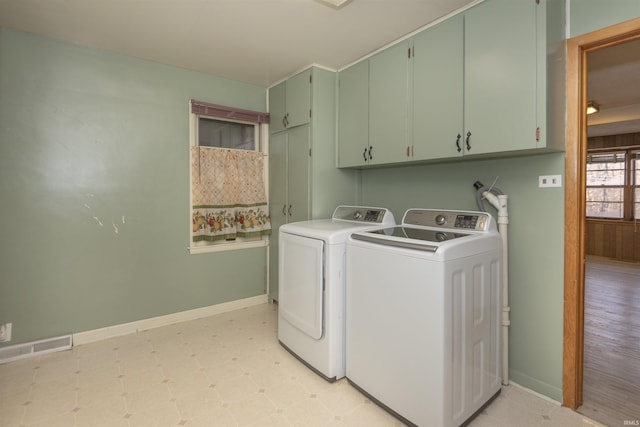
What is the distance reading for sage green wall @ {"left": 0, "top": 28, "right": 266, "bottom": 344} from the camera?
245 cm

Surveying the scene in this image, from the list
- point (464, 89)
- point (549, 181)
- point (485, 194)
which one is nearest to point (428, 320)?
point (485, 194)

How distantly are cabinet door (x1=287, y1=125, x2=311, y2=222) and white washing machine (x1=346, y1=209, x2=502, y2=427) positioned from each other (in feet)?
3.88

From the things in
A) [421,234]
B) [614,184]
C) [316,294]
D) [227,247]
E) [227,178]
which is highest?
[614,184]

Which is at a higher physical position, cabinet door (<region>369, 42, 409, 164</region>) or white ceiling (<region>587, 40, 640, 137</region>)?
white ceiling (<region>587, 40, 640, 137</region>)

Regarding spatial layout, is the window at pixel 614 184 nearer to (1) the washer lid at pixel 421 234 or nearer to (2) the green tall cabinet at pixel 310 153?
(2) the green tall cabinet at pixel 310 153

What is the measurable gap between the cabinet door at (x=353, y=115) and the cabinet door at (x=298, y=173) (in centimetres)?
34

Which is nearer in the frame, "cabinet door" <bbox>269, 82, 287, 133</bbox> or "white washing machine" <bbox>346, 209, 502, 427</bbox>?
"white washing machine" <bbox>346, 209, 502, 427</bbox>

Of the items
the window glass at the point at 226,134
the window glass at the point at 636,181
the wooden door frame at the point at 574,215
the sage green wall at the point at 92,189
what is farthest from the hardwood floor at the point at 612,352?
the window glass at the point at 226,134

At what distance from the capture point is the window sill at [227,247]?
10.6 ft

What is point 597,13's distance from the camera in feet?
5.82

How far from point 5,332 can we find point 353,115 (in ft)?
10.8

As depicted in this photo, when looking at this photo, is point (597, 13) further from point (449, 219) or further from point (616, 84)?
point (616, 84)

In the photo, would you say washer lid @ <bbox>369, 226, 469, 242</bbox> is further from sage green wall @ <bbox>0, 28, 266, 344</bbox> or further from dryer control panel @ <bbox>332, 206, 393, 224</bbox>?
sage green wall @ <bbox>0, 28, 266, 344</bbox>

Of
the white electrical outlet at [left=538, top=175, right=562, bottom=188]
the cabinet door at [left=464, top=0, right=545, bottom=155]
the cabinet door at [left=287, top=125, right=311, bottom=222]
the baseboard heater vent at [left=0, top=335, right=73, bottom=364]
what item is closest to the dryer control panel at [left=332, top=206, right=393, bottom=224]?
the cabinet door at [left=287, top=125, right=311, bottom=222]
